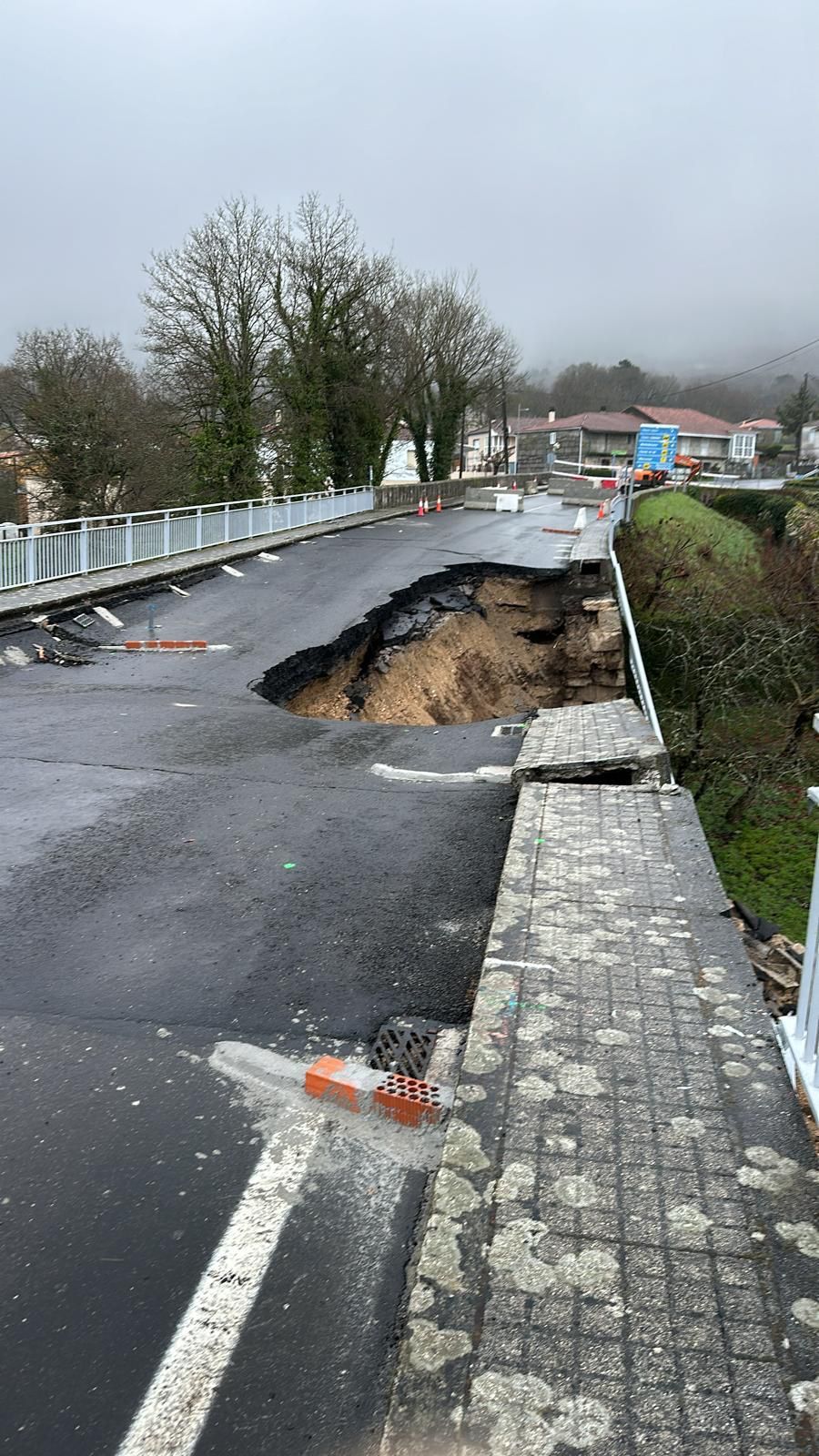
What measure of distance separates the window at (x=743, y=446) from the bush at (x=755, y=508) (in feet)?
193

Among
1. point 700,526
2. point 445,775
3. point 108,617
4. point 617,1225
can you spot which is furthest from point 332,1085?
point 700,526

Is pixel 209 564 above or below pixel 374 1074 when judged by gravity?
above

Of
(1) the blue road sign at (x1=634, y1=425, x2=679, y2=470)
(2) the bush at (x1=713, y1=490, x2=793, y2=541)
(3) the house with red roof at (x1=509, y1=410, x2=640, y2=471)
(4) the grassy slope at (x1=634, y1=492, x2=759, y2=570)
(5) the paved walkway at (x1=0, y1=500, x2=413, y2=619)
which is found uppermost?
(3) the house with red roof at (x1=509, y1=410, x2=640, y2=471)

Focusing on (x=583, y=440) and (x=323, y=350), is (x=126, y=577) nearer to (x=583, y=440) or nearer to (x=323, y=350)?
(x=323, y=350)

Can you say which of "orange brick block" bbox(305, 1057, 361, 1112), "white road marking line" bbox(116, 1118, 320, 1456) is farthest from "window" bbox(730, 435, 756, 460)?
"white road marking line" bbox(116, 1118, 320, 1456)

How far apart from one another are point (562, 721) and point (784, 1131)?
5.75 metres

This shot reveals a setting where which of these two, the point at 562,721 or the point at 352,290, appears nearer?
the point at 562,721

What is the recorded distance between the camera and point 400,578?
18484mm

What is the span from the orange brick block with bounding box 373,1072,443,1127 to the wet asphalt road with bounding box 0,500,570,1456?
113mm

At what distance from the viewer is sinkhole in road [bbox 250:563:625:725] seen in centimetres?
1313

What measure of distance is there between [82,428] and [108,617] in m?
17.7

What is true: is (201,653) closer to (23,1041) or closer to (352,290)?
(23,1041)

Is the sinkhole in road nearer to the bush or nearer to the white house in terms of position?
the bush

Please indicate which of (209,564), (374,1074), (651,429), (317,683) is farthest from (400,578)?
(651,429)
